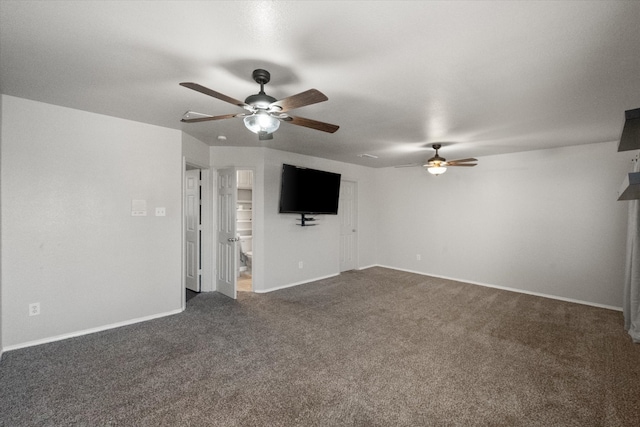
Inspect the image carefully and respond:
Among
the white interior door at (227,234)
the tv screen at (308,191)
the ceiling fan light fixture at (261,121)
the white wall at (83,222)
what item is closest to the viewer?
the ceiling fan light fixture at (261,121)

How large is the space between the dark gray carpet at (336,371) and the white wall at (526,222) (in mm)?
786

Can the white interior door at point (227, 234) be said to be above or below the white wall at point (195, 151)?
below

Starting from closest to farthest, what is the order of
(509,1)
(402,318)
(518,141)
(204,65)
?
1. (509,1)
2. (204,65)
3. (402,318)
4. (518,141)

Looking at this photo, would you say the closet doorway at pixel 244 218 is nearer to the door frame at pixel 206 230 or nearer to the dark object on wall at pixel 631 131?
the door frame at pixel 206 230

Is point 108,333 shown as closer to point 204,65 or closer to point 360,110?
point 204,65

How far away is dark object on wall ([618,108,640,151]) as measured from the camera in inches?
38.8

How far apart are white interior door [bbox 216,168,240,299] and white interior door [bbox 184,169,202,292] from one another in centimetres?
32

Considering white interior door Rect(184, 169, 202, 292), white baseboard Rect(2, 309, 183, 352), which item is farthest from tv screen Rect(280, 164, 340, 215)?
white baseboard Rect(2, 309, 183, 352)

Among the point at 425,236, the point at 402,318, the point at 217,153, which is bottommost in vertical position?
the point at 402,318

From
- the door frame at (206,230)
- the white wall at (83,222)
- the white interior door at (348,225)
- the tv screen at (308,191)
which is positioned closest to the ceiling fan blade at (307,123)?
the white wall at (83,222)

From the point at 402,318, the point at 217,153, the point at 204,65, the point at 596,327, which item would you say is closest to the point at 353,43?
the point at 204,65

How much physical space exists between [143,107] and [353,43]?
2.34m

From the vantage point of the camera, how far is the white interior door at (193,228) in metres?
4.80

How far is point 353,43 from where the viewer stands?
1782 mm
